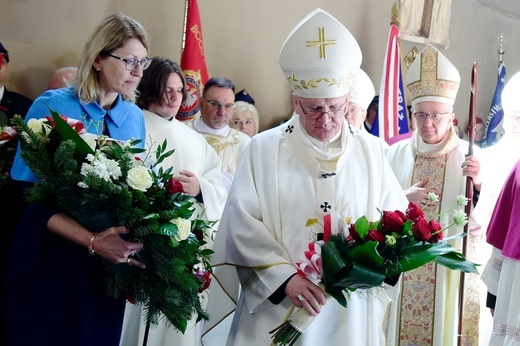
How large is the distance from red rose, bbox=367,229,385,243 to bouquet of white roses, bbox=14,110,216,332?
68 cm

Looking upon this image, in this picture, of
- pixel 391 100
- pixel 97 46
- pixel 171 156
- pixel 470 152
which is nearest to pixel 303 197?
pixel 97 46

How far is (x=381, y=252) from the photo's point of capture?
312 cm

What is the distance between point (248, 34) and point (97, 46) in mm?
5235

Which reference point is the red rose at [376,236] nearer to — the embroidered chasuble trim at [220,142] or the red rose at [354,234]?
the red rose at [354,234]

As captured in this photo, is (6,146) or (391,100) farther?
(391,100)

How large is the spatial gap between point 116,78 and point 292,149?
0.86m

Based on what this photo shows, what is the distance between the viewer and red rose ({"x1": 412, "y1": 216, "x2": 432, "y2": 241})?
121 inches

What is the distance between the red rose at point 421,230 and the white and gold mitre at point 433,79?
9.56 feet

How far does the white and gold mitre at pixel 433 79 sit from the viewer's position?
5.92 metres

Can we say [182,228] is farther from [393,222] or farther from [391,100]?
[391,100]

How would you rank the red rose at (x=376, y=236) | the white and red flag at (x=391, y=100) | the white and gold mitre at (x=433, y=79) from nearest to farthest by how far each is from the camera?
the red rose at (x=376, y=236)
the white and gold mitre at (x=433, y=79)
the white and red flag at (x=391, y=100)

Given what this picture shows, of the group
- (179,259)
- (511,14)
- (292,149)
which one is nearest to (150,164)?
(179,259)

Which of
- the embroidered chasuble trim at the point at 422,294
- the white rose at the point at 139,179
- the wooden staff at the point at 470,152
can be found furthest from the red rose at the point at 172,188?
the embroidered chasuble trim at the point at 422,294

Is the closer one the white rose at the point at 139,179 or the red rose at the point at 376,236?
the white rose at the point at 139,179
